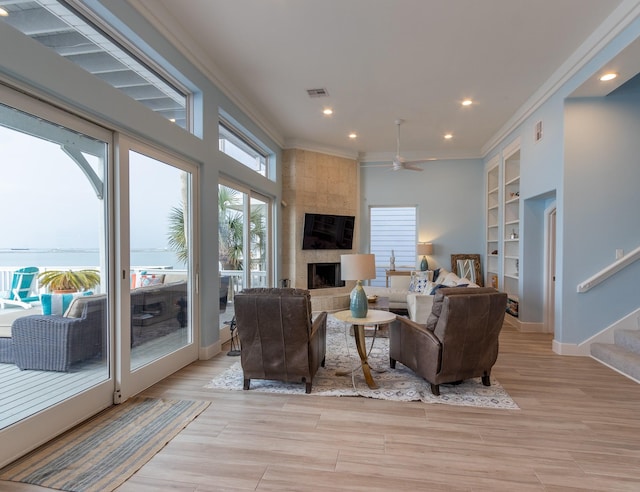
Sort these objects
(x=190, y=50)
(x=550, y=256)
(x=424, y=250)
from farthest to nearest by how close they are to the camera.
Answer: (x=424, y=250), (x=550, y=256), (x=190, y=50)

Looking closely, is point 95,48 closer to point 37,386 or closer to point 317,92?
point 37,386

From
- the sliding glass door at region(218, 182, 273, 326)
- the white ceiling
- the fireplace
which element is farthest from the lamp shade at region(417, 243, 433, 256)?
the sliding glass door at region(218, 182, 273, 326)

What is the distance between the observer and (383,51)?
3.69m

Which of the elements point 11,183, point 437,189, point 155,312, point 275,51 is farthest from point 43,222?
point 437,189

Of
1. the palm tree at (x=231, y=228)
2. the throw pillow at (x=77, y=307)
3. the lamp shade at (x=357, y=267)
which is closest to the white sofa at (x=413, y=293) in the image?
the lamp shade at (x=357, y=267)

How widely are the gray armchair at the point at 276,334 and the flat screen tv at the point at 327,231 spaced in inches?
157

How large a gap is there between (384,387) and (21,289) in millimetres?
2922

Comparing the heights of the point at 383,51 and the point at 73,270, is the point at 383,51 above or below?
above

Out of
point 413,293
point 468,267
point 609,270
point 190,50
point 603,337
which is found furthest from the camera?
point 468,267

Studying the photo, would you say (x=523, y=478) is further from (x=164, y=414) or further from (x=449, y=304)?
(x=164, y=414)

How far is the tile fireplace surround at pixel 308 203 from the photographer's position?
6.89 meters

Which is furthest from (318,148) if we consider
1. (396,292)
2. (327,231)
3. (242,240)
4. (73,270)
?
(73,270)

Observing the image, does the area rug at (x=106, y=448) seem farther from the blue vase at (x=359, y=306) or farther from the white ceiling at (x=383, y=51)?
the white ceiling at (x=383, y=51)

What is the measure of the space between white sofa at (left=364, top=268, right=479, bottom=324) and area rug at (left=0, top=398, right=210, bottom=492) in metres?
2.88
